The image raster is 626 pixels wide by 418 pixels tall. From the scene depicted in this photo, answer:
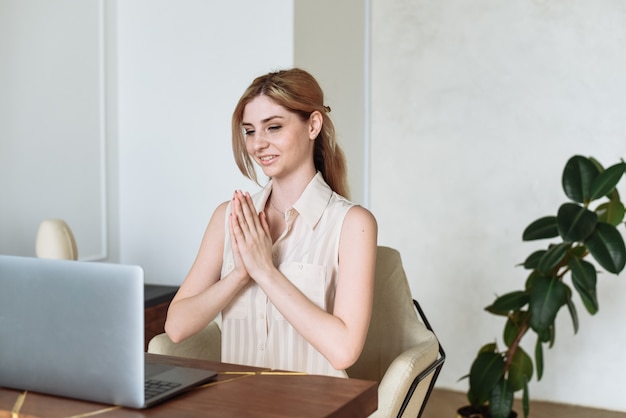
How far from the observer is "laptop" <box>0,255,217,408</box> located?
3.94ft

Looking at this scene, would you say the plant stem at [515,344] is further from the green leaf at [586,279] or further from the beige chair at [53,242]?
the beige chair at [53,242]

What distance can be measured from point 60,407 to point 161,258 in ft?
7.30

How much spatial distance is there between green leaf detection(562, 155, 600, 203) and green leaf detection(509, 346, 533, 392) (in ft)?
2.20

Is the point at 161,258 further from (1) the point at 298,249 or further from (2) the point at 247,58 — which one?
(1) the point at 298,249

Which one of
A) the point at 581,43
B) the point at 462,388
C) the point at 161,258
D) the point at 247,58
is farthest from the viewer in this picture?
the point at 462,388

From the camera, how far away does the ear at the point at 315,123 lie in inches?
79.7

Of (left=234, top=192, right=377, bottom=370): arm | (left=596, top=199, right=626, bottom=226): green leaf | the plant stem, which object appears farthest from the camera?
the plant stem

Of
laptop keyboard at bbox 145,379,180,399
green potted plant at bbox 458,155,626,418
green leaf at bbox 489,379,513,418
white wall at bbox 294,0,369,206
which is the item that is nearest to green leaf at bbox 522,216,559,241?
green potted plant at bbox 458,155,626,418

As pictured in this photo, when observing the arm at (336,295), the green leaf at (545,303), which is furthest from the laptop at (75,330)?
the green leaf at (545,303)

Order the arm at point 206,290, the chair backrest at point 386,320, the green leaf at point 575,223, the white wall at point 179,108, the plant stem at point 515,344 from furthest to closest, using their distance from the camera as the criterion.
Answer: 1. the white wall at point 179,108
2. the plant stem at point 515,344
3. the green leaf at point 575,223
4. the chair backrest at point 386,320
5. the arm at point 206,290

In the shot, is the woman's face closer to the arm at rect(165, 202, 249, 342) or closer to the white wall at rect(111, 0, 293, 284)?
the arm at rect(165, 202, 249, 342)

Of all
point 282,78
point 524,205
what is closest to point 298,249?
point 282,78

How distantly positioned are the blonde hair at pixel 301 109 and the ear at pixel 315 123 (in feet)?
0.04

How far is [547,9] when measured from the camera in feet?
12.4
